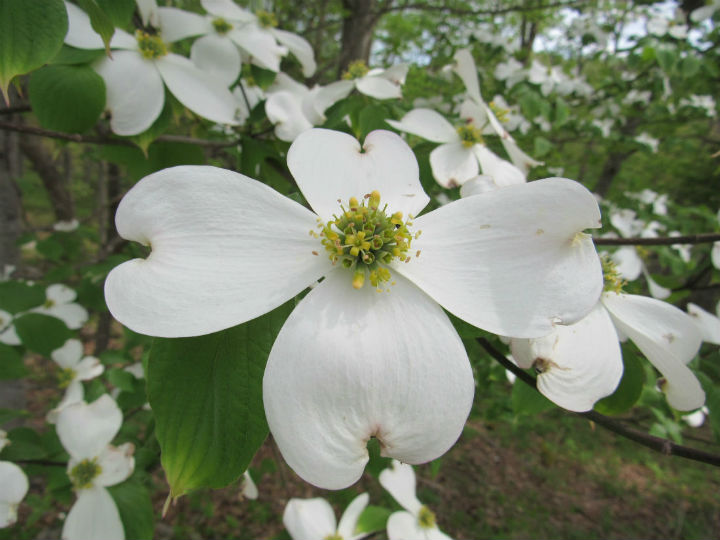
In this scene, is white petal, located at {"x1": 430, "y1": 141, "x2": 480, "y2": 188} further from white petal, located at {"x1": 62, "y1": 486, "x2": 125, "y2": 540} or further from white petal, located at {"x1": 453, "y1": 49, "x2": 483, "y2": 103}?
white petal, located at {"x1": 62, "y1": 486, "x2": 125, "y2": 540}

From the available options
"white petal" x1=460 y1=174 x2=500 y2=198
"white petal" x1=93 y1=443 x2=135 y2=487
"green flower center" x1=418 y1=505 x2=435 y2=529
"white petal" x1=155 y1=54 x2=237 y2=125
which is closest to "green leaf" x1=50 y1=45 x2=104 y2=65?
"white petal" x1=155 y1=54 x2=237 y2=125

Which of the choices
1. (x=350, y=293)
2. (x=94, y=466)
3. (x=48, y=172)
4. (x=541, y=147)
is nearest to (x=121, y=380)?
(x=94, y=466)

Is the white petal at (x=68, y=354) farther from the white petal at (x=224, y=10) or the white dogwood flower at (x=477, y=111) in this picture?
the white dogwood flower at (x=477, y=111)

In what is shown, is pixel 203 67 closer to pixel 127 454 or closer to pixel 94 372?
pixel 127 454

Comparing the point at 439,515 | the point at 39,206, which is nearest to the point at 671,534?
the point at 439,515

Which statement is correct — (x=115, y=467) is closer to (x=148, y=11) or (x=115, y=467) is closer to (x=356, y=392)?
(x=356, y=392)

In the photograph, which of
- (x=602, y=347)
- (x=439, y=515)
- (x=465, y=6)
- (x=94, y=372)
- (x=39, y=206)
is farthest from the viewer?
(x=39, y=206)
